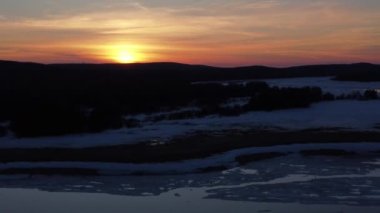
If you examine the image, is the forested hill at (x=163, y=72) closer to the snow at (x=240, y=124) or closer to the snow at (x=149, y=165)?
the snow at (x=240, y=124)

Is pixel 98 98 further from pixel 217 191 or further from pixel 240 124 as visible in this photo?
pixel 217 191

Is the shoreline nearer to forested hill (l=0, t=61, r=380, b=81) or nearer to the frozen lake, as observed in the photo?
the frozen lake

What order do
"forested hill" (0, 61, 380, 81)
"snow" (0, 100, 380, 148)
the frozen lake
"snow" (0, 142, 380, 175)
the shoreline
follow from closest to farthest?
the frozen lake, "snow" (0, 142, 380, 175), the shoreline, "snow" (0, 100, 380, 148), "forested hill" (0, 61, 380, 81)

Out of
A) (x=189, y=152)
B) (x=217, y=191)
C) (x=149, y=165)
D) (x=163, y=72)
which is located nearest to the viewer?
(x=217, y=191)

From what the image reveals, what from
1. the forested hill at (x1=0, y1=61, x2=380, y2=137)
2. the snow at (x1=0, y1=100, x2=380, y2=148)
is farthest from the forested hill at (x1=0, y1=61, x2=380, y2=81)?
the snow at (x1=0, y1=100, x2=380, y2=148)

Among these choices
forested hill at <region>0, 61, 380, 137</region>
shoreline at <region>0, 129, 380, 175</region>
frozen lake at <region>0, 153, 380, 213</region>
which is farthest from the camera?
forested hill at <region>0, 61, 380, 137</region>

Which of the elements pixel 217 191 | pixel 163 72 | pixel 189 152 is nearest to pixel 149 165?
pixel 189 152
